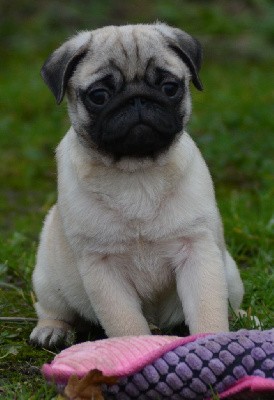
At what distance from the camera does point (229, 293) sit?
4.92 meters

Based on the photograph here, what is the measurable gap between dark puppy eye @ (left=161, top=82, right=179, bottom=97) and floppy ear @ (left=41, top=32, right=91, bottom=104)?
0.45 metres

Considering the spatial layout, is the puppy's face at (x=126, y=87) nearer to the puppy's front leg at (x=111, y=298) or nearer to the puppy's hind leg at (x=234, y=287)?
the puppy's front leg at (x=111, y=298)

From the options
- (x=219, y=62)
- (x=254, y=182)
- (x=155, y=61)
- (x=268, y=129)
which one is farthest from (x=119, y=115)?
(x=219, y=62)

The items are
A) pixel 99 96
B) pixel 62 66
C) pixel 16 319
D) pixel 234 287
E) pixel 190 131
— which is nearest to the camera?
pixel 99 96

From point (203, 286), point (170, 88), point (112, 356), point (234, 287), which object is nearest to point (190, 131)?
point (234, 287)

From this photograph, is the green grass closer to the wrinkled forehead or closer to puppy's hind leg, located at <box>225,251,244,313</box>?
puppy's hind leg, located at <box>225,251,244,313</box>

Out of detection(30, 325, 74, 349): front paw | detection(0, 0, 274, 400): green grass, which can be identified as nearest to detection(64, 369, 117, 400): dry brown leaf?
detection(0, 0, 274, 400): green grass

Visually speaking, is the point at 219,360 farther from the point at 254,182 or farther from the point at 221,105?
the point at 221,105

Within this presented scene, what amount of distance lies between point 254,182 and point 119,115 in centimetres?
373

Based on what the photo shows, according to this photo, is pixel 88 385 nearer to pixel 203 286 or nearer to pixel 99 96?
pixel 203 286

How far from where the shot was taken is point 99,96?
445cm

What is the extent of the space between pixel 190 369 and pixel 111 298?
84 centimetres

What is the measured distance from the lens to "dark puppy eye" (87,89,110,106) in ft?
14.6

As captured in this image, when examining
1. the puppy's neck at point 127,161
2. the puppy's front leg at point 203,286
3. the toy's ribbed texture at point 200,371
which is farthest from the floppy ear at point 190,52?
the toy's ribbed texture at point 200,371
